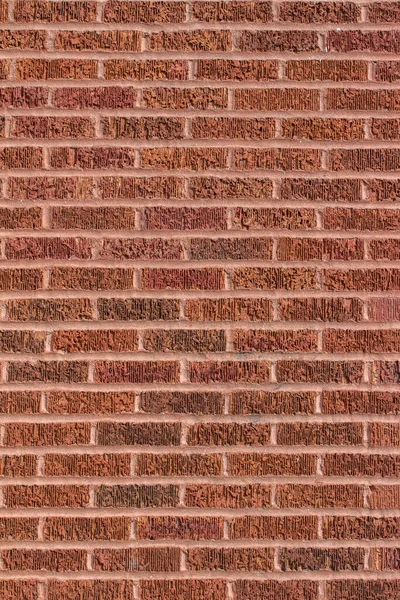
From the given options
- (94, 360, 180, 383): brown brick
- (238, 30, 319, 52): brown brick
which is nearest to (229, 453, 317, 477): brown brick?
(94, 360, 180, 383): brown brick

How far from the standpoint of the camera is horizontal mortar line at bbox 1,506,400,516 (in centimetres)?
187

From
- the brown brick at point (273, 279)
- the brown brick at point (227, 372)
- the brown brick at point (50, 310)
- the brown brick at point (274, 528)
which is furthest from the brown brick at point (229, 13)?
the brown brick at point (274, 528)

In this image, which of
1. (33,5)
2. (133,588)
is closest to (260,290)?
(133,588)

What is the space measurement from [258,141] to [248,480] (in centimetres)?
127

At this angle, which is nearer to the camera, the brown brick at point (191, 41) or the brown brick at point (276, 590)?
the brown brick at point (276, 590)

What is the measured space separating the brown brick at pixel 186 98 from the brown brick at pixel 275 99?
0.21 feet

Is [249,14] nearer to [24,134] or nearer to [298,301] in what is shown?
[24,134]

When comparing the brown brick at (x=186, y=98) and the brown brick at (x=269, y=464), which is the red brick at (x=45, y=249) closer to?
the brown brick at (x=186, y=98)

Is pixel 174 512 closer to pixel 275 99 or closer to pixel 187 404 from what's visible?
pixel 187 404

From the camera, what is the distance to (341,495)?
1871 mm

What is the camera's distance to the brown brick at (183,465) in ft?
6.15

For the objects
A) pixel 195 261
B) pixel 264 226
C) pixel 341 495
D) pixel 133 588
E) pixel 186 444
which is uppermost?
pixel 264 226

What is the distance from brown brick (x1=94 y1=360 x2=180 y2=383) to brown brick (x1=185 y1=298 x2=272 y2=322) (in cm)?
21

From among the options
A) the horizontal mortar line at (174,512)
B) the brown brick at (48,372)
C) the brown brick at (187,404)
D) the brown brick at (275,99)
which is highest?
the brown brick at (275,99)
